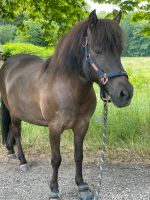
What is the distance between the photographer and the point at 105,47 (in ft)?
10.1

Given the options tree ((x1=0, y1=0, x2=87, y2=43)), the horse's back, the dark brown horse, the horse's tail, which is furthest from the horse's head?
tree ((x1=0, y1=0, x2=87, y2=43))

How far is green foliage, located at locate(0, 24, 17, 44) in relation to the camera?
22.1m

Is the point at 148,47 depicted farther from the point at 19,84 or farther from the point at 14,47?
the point at 19,84

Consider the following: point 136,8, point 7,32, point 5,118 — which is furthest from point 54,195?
point 7,32

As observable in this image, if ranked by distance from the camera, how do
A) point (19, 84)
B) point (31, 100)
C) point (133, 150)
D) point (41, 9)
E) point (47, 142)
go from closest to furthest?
point (31, 100), point (19, 84), point (133, 150), point (47, 142), point (41, 9)

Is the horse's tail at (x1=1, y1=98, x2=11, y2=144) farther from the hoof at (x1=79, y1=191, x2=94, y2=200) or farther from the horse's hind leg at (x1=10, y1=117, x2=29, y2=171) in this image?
the hoof at (x1=79, y1=191, x2=94, y2=200)

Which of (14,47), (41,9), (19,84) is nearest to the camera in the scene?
(19,84)

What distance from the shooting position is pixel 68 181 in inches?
169

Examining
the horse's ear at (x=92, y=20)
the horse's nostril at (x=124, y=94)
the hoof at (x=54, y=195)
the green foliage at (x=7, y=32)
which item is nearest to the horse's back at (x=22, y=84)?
the hoof at (x=54, y=195)

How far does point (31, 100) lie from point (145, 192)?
1.77 m

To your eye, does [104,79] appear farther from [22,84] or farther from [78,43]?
[22,84]

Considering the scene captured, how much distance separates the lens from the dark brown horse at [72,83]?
3094 millimetres

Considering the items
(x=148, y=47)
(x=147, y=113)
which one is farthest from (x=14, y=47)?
(x=147, y=113)

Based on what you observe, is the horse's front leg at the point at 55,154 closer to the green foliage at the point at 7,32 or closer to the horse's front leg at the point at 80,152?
the horse's front leg at the point at 80,152
